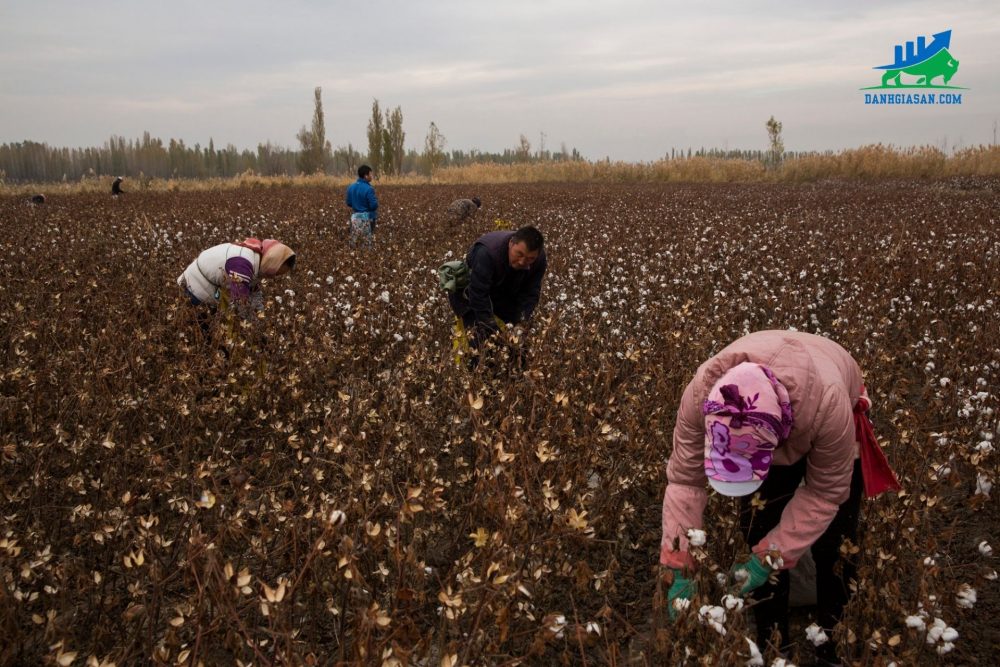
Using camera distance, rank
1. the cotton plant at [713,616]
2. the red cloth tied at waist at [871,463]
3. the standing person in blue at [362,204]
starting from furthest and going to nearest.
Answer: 1. the standing person in blue at [362,204]
2. the red cloth tied at waist at [871,463]
3. the cotton plant at [713,616]

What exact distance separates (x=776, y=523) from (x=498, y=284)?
8.58 ft

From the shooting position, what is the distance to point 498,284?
186 inches

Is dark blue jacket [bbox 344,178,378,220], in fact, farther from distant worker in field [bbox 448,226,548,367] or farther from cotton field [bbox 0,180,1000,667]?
distant worker in field [bbox 448,226,548,367]

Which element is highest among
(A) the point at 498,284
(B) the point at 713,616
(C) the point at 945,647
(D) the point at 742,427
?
(A) the point at 498,284

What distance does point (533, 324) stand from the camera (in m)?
5.18

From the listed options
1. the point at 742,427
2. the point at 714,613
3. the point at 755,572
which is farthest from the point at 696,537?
the point at 755,572

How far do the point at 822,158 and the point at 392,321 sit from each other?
99.5 feet

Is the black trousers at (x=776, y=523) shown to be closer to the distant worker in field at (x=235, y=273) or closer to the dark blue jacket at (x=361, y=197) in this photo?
the distant worker in field at (x=235, y=273)

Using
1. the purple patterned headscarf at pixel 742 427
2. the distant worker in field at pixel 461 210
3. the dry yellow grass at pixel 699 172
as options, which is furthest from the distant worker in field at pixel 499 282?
the dry yellow grass at pixel 699 172

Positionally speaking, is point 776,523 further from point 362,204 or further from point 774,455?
point 362,204

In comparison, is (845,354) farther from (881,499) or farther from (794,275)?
(794,275)

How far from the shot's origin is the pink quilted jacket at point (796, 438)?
2.04 meters

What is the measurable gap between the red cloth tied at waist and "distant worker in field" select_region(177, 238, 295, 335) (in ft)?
11.9

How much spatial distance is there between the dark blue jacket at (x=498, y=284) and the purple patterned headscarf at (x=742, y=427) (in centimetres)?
266
